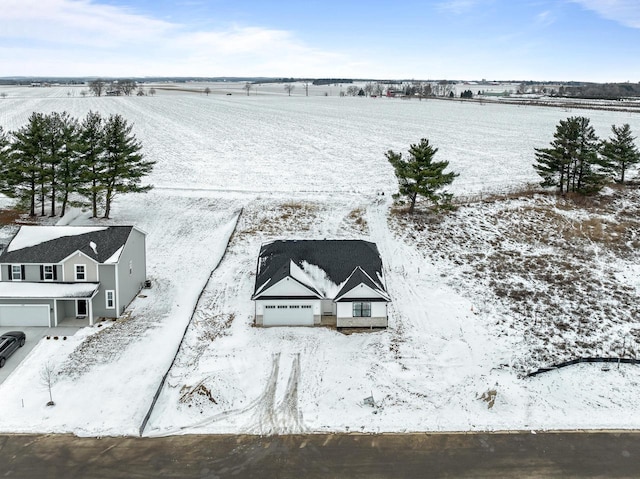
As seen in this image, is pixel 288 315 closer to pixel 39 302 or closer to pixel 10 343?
pixel 39 302

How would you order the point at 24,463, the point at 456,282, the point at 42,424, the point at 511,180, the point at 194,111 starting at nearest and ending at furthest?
A: the point at 24,463
the point at 42,424
the point at 456,282
the point at 511,180
the point at 194,111

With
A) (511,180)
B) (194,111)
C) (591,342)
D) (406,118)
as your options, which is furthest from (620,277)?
(194,111)

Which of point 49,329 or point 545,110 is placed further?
point 545,110

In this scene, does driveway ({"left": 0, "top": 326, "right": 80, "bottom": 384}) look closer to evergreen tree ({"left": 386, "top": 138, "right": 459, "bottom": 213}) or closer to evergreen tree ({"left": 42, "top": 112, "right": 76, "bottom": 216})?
evergreen tree ({"left": 42, "top": 112, "right": 76, "bottom": 216})

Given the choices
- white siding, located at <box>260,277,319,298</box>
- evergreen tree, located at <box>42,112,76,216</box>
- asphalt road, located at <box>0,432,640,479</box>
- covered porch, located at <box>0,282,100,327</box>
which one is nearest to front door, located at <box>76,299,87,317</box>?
covered porch, located at <box>0,282,100,327</box>

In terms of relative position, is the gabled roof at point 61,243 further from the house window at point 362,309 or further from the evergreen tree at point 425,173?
the evergreen tree at point 425,173

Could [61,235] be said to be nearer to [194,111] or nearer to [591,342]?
[591,342]

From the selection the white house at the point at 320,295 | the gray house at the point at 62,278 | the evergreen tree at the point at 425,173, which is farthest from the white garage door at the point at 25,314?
the evergreen tree at the point at 425,173
